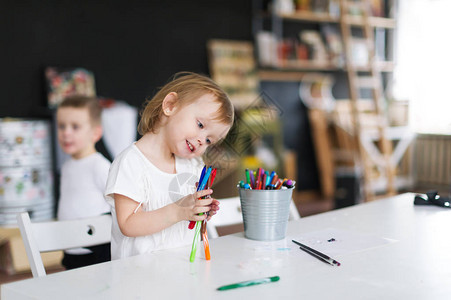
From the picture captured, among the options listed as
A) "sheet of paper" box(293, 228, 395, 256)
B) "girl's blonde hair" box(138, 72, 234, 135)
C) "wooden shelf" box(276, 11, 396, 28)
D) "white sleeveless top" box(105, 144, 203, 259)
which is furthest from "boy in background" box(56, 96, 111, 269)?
"wooden shelf" box(276, 11, 396, 28)

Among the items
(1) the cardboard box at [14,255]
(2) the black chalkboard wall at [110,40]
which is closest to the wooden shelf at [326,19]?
(2) the black chalkboard wall at [110,40]

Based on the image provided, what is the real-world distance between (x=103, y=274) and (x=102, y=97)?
3.28 m

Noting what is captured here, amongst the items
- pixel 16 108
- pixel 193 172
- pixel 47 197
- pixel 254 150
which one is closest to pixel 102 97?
pixel 16 108

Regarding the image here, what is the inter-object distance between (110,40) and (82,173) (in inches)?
85.7

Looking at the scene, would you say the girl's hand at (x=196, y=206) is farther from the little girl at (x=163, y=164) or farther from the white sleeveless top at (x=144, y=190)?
the white sleeveless top at (x=144, y=190)

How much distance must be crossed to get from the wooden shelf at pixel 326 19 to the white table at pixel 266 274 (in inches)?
160

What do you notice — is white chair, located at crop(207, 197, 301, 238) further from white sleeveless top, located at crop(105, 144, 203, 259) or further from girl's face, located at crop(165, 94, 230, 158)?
girl's face, located at crop(165, 94, 230, 158)

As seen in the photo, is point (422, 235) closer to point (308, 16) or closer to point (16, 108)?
point (16, 108)

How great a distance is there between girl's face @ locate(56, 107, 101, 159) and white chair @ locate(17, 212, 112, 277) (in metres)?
1.08

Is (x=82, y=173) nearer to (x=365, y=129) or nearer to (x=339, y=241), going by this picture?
(x=339, y=241)

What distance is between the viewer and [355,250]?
1171 millimetres

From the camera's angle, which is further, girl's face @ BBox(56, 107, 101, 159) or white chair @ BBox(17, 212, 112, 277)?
girl's face @ BBox(56, 107, 101, 159)

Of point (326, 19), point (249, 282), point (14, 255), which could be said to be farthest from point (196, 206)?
point (326, 19)

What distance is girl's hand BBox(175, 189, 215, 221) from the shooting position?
1106 mm
